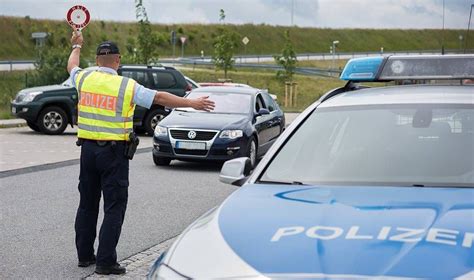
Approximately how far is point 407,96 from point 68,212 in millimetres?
5746

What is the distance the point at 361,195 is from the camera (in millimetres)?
4129

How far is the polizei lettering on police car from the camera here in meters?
3.39

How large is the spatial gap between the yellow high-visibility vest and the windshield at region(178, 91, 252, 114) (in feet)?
29.0

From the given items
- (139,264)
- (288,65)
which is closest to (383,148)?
(139,264)

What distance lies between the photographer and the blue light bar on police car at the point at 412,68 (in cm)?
614

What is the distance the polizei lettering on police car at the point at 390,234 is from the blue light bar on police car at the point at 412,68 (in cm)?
272

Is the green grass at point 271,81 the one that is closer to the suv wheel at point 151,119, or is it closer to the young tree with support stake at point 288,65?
the young tree with support stake at point 288,65

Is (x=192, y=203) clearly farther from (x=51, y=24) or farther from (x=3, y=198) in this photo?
(x=51, y=24)

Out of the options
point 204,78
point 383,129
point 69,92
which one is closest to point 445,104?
point 383,129

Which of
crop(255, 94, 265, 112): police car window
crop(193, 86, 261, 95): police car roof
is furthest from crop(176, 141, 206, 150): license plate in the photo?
crop(193, 86, 261, 95): police car roof

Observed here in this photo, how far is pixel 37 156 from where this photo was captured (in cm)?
1661

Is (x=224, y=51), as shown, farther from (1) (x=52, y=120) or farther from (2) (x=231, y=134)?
(2) (x=231, y=134)

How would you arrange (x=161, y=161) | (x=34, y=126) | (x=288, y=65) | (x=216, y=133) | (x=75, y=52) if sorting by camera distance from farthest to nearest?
(x=288, y=65) → (x=34, y=126) → (x=161, y=161) → (x=216, y=133) → (x=75, y=52)

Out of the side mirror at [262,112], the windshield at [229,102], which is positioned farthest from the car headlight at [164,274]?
the side mirror at [262,112]
